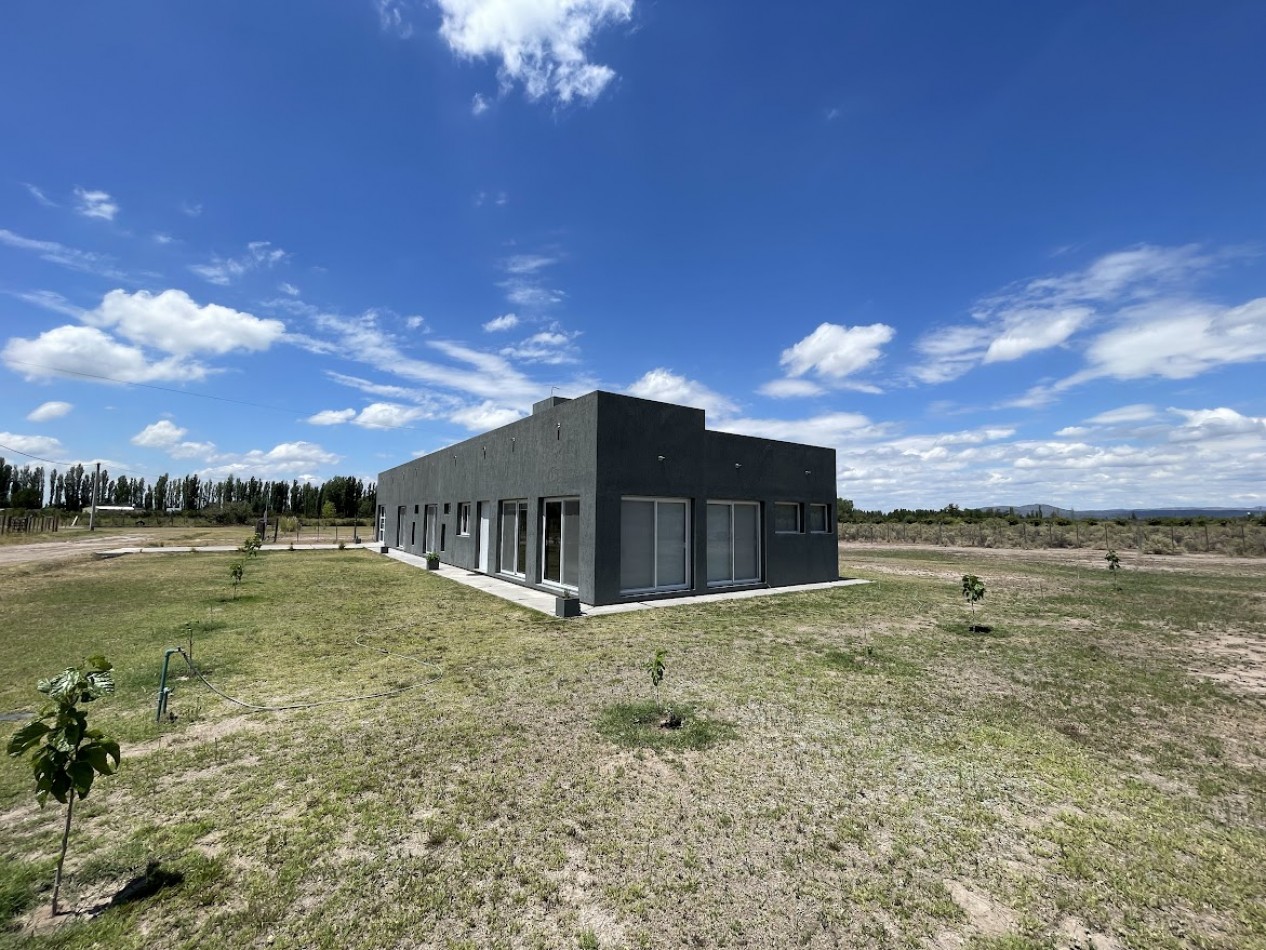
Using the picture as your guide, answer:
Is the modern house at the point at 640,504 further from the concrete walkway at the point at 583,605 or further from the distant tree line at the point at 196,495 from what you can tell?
the distant tree line at the point at 196,495

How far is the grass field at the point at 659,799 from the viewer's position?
2648mm

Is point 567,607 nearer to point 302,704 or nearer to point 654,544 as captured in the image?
point 654,544

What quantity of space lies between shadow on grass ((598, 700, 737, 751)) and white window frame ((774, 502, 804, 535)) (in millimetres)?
10180

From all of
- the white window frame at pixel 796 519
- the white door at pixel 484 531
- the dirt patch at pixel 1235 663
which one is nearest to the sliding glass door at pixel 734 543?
the white window frame at pixel 796 519

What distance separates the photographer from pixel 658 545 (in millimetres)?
12539

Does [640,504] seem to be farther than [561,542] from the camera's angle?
No

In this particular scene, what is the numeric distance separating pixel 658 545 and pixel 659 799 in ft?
28.9

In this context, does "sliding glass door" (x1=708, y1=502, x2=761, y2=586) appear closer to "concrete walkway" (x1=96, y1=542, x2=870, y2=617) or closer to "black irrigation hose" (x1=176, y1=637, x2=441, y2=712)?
"concrete walkway" (x1=96, y1=542, x2=870, y2=617)

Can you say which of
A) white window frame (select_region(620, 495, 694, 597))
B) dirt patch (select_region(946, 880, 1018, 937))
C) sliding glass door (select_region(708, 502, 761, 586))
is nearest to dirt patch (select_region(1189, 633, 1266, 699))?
dirt patch (select_region(946, 880, 1018, 937))

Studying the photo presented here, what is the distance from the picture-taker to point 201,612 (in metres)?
10.5

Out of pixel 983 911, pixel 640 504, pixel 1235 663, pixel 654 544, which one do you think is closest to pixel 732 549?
pixel 654 544

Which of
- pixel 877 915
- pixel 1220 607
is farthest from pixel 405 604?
pixel 1220 607

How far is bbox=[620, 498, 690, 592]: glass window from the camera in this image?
1203 centimetres

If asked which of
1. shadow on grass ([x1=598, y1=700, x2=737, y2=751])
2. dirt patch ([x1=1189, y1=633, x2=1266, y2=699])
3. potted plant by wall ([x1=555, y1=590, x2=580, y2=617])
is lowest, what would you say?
shadow on grass ([x1=598, y1=700, x2=737, y2=751])
